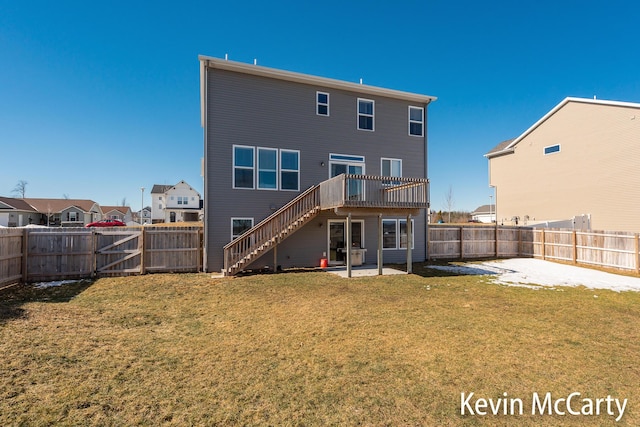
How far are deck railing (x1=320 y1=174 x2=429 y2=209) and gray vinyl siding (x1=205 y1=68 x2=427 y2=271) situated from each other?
196 centimetres

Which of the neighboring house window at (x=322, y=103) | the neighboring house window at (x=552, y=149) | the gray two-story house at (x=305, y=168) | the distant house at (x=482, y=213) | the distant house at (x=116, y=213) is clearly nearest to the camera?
the gray two-story house at (x=305, y=168)

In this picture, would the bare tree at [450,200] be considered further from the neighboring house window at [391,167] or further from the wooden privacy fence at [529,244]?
the neighboring house window at [391,167]

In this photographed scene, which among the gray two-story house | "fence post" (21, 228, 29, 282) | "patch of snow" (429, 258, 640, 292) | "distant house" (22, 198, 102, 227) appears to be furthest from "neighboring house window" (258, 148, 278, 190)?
"distant house" (22, 198, 102, 227)

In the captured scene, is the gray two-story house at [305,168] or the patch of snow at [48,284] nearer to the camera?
the patch of snow at [48,284]

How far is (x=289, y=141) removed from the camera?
1304 centimetres

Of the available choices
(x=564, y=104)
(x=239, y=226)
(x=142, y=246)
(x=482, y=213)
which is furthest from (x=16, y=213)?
(x=482, y=213)

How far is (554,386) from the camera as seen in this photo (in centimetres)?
355

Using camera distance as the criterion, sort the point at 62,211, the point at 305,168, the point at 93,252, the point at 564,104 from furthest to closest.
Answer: the point at 62,211, the point at 564,104, the point at 305,168, the point at 93,252

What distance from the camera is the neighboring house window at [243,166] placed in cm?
1226

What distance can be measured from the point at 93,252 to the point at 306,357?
10.5m

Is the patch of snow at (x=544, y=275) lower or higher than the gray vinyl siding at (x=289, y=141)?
lower

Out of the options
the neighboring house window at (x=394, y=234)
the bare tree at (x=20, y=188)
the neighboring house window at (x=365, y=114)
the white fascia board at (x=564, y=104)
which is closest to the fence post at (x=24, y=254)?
the neighboring house window at (x=365, y=114)

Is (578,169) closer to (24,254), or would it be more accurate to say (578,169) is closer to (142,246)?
(142,246)

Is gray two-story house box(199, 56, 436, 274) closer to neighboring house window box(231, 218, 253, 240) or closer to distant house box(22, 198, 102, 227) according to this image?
neighboring house window box(231, 218, 253, 240)
